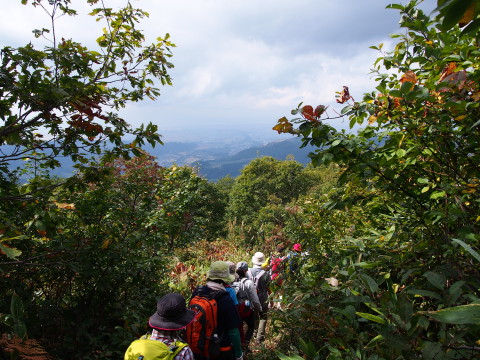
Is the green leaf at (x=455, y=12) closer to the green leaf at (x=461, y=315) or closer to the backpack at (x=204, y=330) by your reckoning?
the green leaf at (x=461, y=315)

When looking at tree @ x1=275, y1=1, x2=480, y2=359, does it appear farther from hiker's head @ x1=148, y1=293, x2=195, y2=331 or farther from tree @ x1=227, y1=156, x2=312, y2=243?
tree @ x1=227, y1=156, x2=312, y2=243

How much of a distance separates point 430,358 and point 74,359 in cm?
356

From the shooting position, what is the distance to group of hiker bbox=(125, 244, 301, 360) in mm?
2088

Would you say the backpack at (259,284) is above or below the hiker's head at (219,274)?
below

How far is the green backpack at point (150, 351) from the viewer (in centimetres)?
195

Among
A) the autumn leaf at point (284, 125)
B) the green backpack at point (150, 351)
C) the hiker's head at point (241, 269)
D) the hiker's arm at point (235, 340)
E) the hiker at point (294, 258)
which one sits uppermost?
the autumn leaf at point (284, 125)

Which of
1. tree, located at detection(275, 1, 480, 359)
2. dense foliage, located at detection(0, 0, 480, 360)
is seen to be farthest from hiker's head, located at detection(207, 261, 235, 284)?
tree, located at detection(275, 1, 480, 359)

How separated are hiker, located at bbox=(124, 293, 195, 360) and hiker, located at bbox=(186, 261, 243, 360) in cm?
47

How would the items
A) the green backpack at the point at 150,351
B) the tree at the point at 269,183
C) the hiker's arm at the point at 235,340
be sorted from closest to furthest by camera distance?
the green backpack at the point at 150,351 < the hiker's arm at the point at 235,340 < the tree at the point at 269,183

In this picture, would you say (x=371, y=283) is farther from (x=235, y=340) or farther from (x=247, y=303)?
(x=247, y=303)

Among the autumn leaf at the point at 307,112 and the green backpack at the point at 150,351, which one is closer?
the autumn leaf at the point at 307,112

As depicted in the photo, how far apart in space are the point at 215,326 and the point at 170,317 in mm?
800

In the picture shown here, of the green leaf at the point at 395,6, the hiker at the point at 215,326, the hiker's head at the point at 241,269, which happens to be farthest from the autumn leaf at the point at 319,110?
the hiker's head at the point at 241,269

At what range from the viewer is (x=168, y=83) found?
10.9 ft
